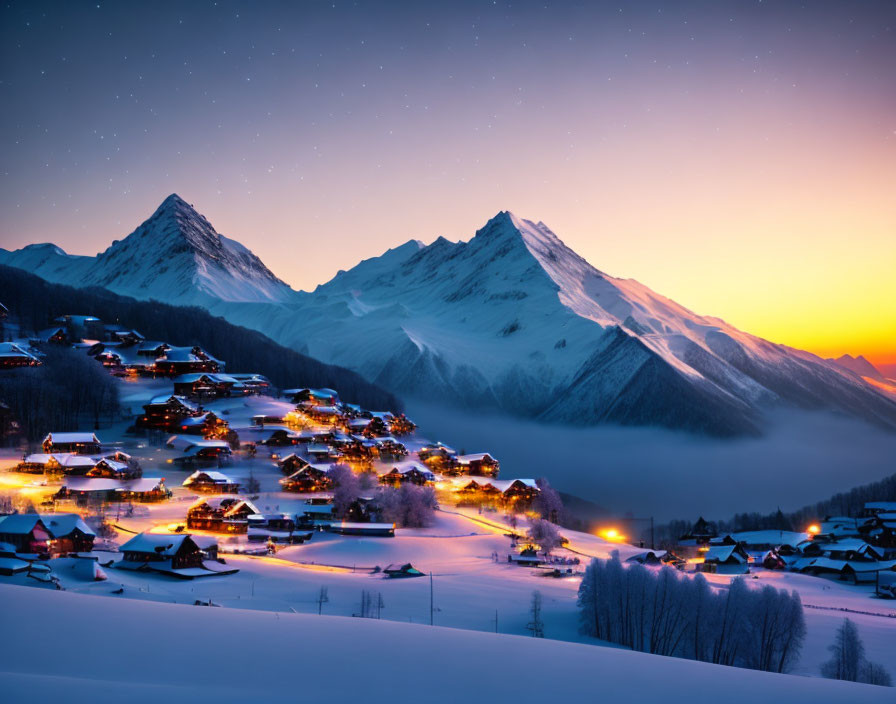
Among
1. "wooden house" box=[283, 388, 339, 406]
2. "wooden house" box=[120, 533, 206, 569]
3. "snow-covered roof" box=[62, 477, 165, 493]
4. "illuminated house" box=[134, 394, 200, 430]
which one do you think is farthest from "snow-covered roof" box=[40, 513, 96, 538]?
"wooden house" box=[283, 388, 339, 406]

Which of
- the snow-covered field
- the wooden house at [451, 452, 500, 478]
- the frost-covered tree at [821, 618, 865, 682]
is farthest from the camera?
the wooden house at [451, 452, 500, 478]

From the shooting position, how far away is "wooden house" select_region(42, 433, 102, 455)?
8519cm

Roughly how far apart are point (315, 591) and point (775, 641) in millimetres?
26865

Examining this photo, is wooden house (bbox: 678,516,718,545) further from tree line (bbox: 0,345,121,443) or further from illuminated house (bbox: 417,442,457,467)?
tree line (bbox: 0,345,121,443)

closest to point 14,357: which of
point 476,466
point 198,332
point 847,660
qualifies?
point 198,332

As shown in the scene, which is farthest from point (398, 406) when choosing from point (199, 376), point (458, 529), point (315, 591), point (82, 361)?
point (315, 591)

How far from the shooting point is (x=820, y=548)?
323ft

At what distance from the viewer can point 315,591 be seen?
156 feet

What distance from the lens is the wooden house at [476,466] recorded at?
11419cm

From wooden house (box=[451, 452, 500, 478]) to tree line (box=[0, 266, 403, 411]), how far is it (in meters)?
50.8

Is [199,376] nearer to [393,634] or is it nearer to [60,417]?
[60,417]

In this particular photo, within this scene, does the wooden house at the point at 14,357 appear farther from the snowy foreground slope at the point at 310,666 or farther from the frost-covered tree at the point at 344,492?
the snowy foreground slope at the point at 310,666

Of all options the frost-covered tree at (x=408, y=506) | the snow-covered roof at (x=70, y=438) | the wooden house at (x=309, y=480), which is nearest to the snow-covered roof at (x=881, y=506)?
the frost-covered tree at (x=408, y=506)

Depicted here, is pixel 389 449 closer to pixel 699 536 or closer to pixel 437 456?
pixel 437 456
